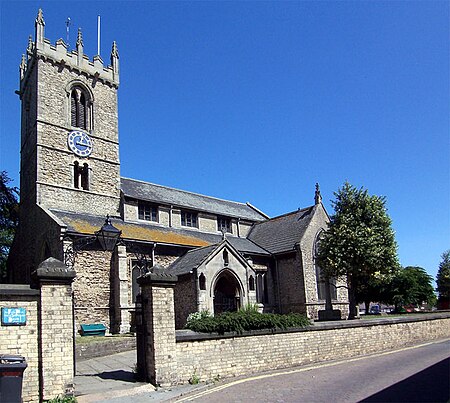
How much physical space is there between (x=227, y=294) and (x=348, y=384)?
16.4 meters

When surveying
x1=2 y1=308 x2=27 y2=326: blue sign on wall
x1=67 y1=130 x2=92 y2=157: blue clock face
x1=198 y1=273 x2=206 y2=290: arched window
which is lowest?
x1=2 y1=308 x2=27 y2=326: blue sign on wall

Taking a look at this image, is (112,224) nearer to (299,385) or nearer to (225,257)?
(225,257)

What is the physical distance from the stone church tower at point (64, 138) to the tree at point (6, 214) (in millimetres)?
4528

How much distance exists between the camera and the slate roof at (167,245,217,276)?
25156mm

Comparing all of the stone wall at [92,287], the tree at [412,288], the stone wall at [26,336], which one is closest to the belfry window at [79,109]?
the stone wall at [92,287]

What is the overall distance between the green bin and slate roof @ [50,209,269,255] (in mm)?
16050

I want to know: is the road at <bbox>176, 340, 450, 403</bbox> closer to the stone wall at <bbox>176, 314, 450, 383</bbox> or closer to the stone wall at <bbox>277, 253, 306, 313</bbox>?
the stone wall at <bbox>176, 314, 450, 383</bbox>

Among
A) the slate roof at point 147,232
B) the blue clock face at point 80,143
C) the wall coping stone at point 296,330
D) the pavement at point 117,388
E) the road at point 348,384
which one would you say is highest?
the blue clock face at point 80,143

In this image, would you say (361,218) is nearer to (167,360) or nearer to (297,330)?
(297,330)

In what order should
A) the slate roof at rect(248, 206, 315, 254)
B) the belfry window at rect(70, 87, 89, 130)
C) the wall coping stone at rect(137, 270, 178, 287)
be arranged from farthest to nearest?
the slate roof at rect(248, 206, 315, 254) → the belfry window at rect(70, 87, 89, 130) → the wall coping stone at rect(137, 270, 178, 287)

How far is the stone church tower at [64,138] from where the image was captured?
28188 millimetres

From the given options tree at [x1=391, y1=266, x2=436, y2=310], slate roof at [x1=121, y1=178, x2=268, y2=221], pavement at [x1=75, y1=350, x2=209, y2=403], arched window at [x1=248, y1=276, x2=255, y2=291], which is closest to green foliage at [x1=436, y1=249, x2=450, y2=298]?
tree at [x1=391, y1=266, x2=436, y2=310]

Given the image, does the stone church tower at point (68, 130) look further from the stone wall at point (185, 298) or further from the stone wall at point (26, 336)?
the stone wall at point (26, 336)

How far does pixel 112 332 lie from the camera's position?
24812mm
